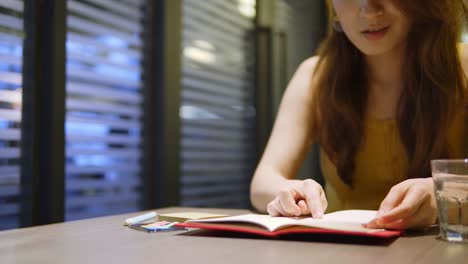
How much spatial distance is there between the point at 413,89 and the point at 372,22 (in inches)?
10.0

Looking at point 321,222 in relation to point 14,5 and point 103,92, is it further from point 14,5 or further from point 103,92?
point 103,92

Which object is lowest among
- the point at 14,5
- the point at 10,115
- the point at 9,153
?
the point at 9,153

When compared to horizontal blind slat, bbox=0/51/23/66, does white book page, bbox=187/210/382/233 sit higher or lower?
lower

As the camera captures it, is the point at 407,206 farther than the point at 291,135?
No

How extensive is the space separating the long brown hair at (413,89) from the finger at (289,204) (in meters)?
0.48

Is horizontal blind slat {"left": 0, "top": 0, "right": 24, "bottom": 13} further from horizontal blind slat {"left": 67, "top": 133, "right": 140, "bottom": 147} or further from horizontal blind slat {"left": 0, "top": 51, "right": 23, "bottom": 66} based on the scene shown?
horizontal blind slat {"left": 67, "top": 133, "right": 140, "bottom": 147}

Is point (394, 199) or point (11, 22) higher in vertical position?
A: point (11, 22)

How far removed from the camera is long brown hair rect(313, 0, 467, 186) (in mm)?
1274

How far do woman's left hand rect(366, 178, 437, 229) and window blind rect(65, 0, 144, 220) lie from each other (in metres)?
1.50

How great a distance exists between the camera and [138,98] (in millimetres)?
2393

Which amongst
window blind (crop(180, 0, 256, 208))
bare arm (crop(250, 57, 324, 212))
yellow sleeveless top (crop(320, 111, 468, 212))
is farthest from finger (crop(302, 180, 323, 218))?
window blind (crop(180, 0, 256, 208))

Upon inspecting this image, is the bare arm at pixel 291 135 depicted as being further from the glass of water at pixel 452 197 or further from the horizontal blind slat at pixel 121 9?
the horizontal blind slat at pixel 121 9

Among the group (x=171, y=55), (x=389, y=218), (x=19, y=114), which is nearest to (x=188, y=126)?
(x=171, y=55)

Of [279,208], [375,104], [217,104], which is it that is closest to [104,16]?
[217,104]
